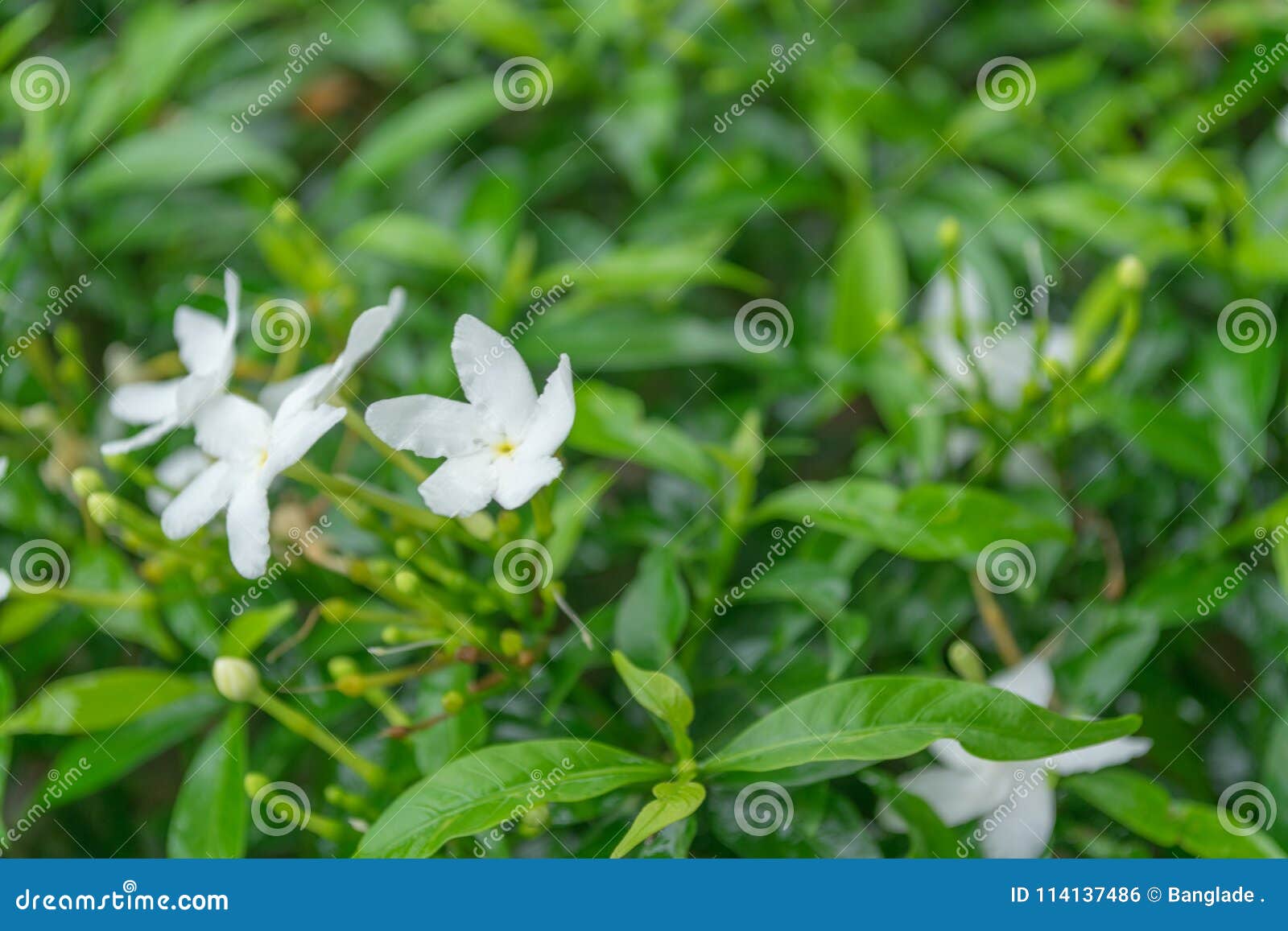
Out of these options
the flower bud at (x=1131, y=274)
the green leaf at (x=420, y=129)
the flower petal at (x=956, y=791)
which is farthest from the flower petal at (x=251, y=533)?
the flower bud at (x=1131, y=274)

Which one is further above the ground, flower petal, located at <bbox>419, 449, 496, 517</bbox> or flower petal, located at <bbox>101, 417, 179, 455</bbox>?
flower petal, located at <bbox>419, 449, 496, 517</bbox>

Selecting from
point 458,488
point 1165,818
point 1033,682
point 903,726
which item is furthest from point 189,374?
point 1165,818

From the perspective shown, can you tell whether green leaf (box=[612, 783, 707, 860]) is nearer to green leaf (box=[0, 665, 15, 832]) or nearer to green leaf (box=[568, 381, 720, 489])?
green leaf (box=[568, 381, 720, 489])

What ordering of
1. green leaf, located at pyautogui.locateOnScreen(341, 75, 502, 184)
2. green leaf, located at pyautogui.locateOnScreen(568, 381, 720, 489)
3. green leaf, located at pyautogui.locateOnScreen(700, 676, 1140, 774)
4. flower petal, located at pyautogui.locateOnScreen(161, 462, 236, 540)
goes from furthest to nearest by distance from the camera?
green leaf, located at pyautogui.locateOnScreen(341, 75, 502, 184) < green leaf, located at pyautogui.locateOnScreen(568, 381, 720, 489) < flower petal, located at pyautogui.locateOnScreen(161, 462, 236, 540) < green leaf, located at pyautogui.locateOnScreen(700, 676, 1140, 774)

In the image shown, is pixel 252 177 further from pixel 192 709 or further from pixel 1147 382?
pixel 1147 382

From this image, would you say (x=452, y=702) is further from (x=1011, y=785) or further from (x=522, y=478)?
(x=1011, y=785)

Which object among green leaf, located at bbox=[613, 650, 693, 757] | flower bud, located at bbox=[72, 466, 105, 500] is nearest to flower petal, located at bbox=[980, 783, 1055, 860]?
green leaf, located at bbox=[613, 650, 693, 757]

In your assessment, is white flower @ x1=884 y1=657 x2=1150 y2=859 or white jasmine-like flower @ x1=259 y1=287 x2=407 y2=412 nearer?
white jasmine-like flower @ x1=259 y1=287 x2=407 y2=412
